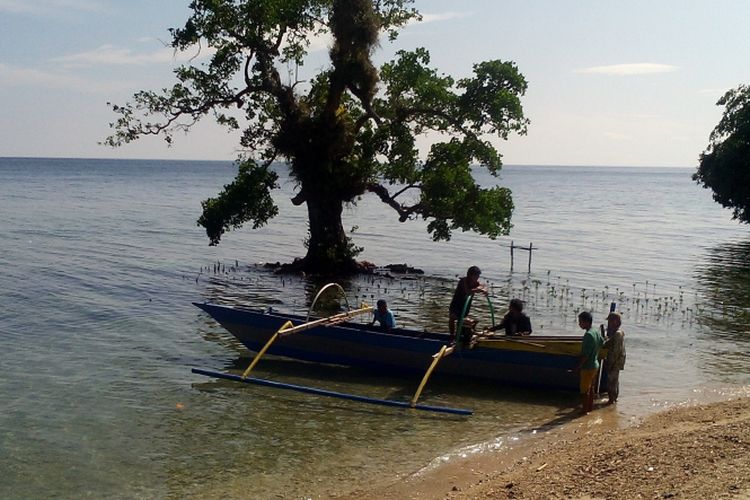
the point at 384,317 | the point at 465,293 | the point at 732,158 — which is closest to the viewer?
the point at 465,293

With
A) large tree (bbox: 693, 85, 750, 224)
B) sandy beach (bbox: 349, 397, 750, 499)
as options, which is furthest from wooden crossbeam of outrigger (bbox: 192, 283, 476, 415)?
large tree (bbox: 693, 85, 750, 224)

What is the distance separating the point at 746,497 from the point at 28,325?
1930 cm

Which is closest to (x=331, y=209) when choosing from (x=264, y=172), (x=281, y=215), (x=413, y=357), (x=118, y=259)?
(x=264, y=172)

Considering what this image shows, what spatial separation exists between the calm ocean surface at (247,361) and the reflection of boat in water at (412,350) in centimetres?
36

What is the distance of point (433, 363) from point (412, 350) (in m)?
1.43

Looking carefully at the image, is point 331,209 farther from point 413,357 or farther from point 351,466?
point 351,466

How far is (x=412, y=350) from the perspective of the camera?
636 inches

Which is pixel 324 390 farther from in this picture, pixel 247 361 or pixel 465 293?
pixel 465 293

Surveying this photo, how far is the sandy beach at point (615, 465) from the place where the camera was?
873 cm

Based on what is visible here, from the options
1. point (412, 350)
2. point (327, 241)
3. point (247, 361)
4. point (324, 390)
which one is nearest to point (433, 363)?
point (412, 350)

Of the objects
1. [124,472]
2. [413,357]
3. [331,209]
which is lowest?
[124,472]

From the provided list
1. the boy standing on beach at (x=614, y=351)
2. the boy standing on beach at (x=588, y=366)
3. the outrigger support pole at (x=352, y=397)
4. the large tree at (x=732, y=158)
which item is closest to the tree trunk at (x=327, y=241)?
the outrigger support pole at (x=352, y=397)

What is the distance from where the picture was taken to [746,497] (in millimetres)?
7871

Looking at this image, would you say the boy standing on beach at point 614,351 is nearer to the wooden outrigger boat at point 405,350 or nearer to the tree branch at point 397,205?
the wooden outrigger boat at point 405,350
